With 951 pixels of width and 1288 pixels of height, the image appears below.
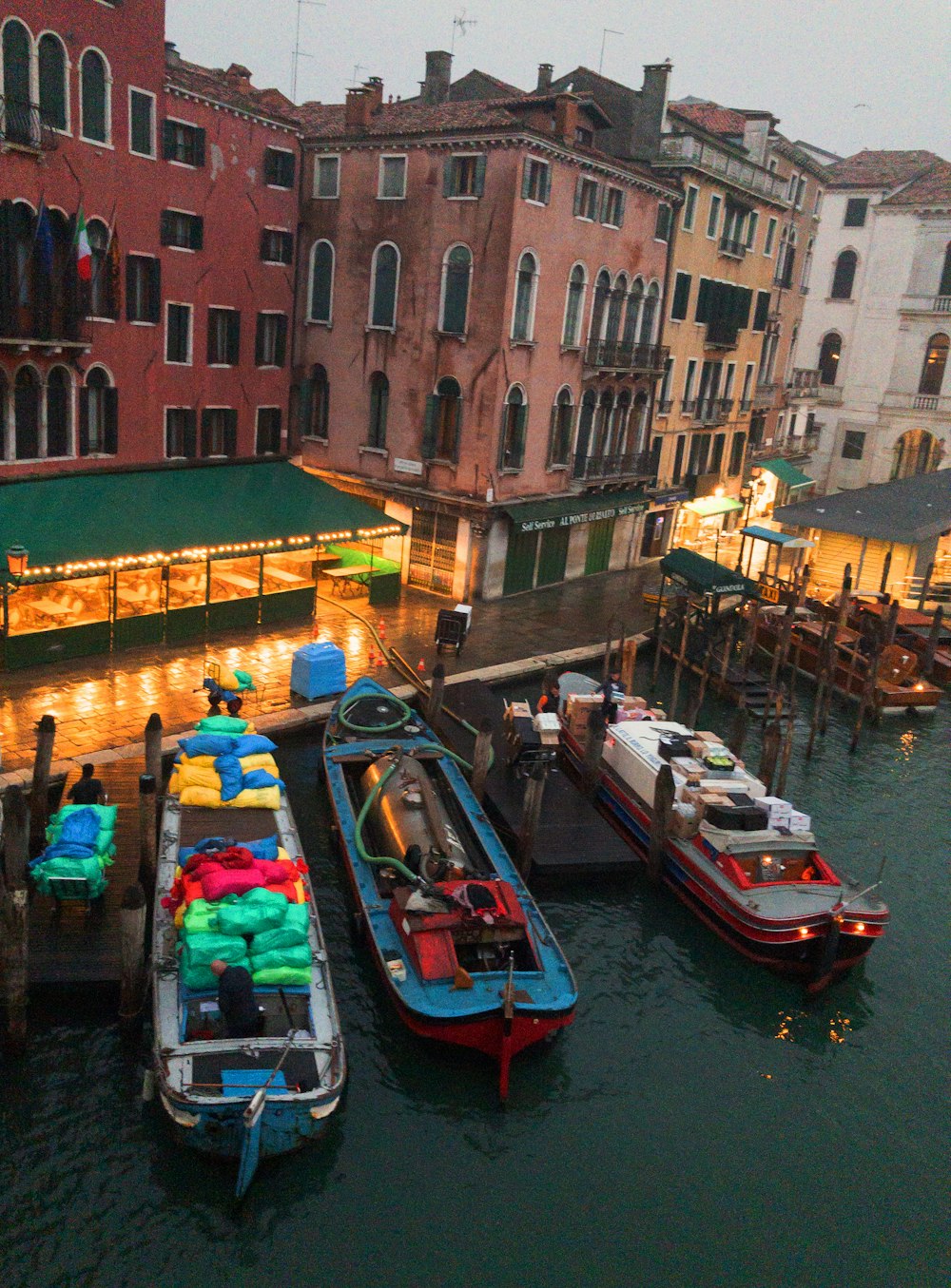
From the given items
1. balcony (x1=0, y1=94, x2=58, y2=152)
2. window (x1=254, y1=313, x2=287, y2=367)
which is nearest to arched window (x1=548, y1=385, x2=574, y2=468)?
window (x1=254, y1=313, x2=287, y2=367)

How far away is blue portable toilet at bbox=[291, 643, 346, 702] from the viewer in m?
24.2

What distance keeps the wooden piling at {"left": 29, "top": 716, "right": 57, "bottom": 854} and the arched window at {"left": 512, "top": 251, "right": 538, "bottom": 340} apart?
19099 mm

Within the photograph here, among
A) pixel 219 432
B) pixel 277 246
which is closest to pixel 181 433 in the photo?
pixel 219 432

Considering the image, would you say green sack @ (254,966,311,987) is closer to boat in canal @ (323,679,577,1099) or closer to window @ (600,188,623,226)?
boat in canal @ (323,679,577,1099)

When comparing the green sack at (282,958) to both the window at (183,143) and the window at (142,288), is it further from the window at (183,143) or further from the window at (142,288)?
the window at (183,143)

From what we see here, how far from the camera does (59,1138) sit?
12711mm

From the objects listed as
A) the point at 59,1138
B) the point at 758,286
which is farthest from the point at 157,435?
the point at 758,286

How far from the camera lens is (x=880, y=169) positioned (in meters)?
59.2

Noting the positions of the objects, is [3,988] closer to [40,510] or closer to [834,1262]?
[834,1262]

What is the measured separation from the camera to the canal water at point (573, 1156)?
11.8 metres

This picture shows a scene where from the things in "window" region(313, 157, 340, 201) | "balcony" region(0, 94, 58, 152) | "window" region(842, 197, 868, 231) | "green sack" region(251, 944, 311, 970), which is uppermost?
"window" region(842, 197, 868, 231)

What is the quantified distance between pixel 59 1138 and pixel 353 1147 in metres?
3.68

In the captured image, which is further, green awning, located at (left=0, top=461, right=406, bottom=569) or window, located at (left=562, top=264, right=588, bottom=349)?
window, located at (left=562, top=264, right=588, bottom=349)

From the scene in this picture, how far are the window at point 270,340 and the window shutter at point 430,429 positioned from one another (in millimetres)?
5673
